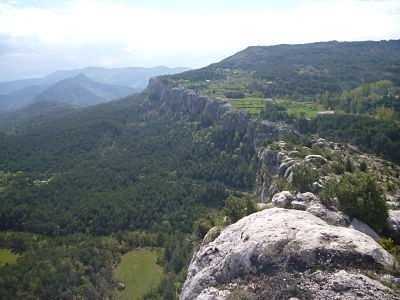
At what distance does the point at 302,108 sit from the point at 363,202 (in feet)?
386

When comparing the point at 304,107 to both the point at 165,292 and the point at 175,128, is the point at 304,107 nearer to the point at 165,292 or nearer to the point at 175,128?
the point at 175,128

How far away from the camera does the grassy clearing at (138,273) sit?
3447 inches

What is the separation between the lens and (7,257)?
103m

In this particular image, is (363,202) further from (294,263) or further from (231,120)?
(231,120)

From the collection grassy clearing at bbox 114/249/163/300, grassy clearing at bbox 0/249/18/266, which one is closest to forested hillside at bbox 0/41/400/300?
grassy clearing at bbox 0/249/18/266

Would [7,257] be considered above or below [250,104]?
below

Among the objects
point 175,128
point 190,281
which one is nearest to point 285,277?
point 190,281

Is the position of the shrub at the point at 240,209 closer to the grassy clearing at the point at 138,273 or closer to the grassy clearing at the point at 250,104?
the grassy clearing at the point at 138,273

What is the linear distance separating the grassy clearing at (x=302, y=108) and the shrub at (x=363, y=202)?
315 ft

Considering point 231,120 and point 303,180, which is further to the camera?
point 231,120

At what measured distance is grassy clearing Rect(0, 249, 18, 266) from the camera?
101 metres

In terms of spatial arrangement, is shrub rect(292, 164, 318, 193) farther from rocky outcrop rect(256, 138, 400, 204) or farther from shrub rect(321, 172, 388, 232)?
shrub rect(321, 172, 388, 232)

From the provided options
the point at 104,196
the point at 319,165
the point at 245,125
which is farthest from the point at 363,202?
the point at 245,125

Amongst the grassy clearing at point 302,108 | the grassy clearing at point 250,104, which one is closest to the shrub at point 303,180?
the grassy clearing at point 302,108
